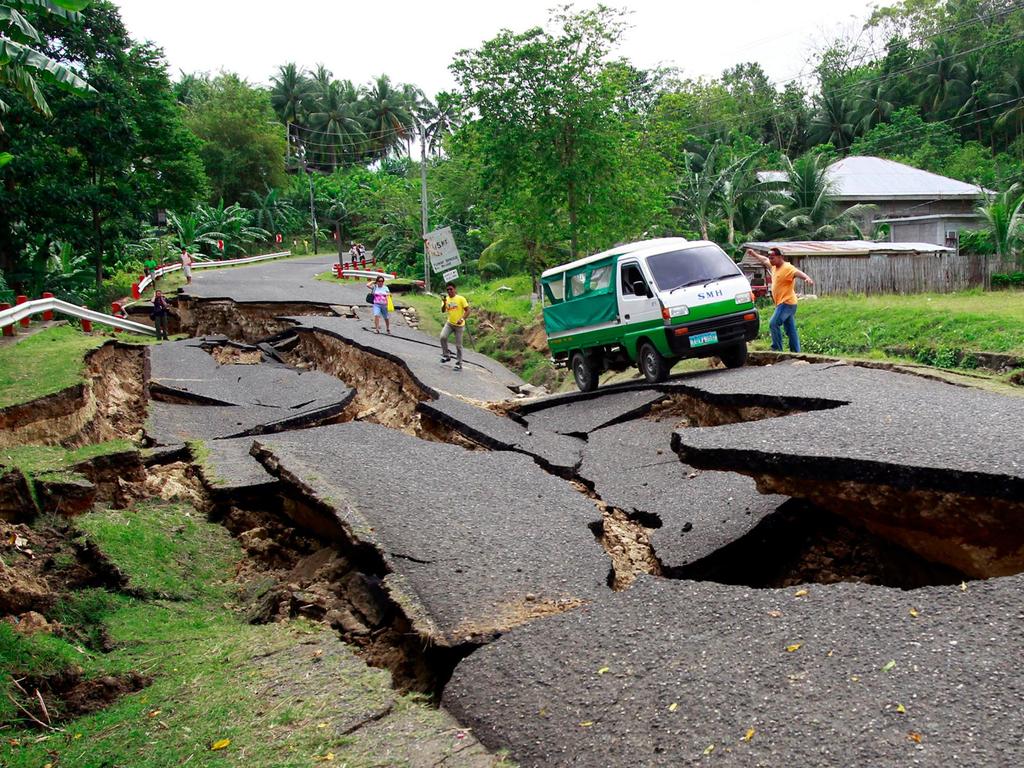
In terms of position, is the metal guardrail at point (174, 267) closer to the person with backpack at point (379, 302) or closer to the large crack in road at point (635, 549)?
the person with backpack at point (379, 302)

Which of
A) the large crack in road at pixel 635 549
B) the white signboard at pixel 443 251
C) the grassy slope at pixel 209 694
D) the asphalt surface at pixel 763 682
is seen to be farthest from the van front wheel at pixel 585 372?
the white signboard at pixel 443 251

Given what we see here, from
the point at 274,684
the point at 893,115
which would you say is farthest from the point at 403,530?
the point at 893,115

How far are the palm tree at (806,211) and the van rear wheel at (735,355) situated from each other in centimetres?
2182

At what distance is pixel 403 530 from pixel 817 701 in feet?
10.6

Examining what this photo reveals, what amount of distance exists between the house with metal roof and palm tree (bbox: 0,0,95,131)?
102 feet

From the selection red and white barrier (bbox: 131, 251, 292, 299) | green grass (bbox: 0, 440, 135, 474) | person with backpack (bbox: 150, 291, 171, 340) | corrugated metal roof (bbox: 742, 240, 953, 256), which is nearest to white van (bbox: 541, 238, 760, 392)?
green grass (bbox: 0, 440, 135, 474)

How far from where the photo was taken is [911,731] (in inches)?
130

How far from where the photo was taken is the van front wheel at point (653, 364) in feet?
41.3

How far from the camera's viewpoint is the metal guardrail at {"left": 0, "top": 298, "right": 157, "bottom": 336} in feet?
52.2

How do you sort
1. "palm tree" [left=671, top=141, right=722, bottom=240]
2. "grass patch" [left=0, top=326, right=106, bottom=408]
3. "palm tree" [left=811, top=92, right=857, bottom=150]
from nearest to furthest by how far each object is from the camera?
"grass patch" [left=0, top=326, right=106, bottom=408]
"palm tree" [left=671, top=141, right=722, bottom=240]
"palm tree" [left=811, top=92, right=857, bottom=150]

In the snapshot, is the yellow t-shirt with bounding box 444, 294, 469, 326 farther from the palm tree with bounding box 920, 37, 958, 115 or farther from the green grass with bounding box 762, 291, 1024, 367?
the palm tree with bounding box 920, 37, 958, 115

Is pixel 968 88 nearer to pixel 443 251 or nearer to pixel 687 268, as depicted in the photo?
pixel 443 251

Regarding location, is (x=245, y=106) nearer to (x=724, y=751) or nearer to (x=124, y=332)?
(x=124, y=332)

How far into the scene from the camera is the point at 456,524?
637 cm
